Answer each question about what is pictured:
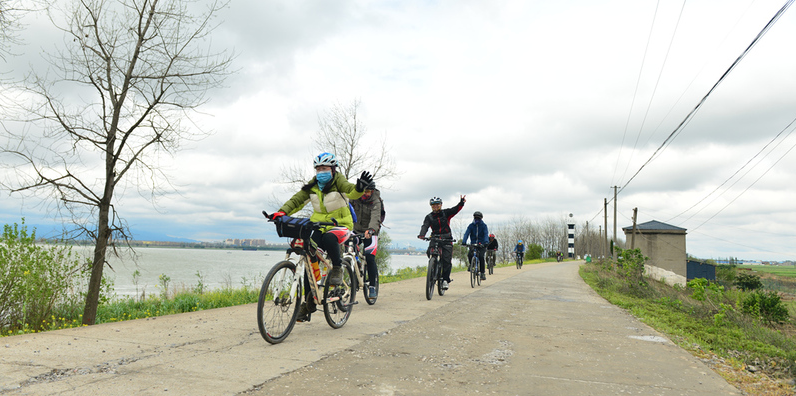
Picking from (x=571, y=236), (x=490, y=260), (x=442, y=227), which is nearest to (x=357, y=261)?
(x=442, y=227)

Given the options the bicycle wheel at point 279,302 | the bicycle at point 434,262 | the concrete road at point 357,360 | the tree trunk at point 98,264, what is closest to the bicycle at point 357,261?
the concrete road at point 357,360

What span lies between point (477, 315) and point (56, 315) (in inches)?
260

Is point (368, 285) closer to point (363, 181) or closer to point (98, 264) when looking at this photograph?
point (363, 181)

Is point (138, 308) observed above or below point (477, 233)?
below

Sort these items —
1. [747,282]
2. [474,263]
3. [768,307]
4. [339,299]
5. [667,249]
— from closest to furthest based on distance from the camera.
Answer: [339,299] → [474,263] → [768,307] → [747,282] → [667,249]

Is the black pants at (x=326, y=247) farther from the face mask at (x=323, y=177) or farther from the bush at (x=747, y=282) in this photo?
the bush at (x=747, y=282)

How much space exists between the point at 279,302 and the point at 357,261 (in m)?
2.80

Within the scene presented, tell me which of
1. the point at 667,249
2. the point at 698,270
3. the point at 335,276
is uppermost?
the point at 667,249

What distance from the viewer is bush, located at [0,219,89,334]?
21.6ft

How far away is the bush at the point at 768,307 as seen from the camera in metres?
13.2

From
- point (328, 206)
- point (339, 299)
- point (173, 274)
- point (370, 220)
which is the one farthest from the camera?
point (173, 274)

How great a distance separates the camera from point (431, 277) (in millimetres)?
9758

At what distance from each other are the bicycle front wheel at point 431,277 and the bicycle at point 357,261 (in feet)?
4.45

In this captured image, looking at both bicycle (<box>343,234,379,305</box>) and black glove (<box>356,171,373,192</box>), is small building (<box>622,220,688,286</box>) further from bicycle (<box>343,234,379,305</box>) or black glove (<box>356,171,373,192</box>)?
black glove (<box>356,171,373,192</box>)
